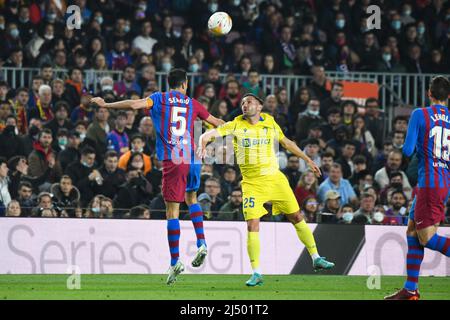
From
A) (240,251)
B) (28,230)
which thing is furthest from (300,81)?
(28,230)

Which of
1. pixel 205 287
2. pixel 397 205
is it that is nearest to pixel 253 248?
pixel 205 287

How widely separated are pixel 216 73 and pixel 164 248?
206 inches

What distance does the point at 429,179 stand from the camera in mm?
10570

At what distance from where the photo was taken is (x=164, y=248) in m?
15.5

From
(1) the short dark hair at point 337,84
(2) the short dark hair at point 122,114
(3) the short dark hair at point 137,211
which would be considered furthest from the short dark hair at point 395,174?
(3) the short dark hair at point 137,211

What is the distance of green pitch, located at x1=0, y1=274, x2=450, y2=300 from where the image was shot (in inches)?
437

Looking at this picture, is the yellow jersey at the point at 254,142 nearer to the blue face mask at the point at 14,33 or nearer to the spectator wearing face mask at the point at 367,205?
the spectator wearing face mask at the point at 367,205

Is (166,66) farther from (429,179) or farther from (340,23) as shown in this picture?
(429,179)

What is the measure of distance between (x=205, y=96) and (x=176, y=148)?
6.26m

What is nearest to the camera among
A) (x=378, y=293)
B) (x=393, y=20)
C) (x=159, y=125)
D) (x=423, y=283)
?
(x=378, y=293)

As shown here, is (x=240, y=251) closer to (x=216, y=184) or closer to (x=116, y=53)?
(x=216, y=184)

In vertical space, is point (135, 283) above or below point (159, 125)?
below

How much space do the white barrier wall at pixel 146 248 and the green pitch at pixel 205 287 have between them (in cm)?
71

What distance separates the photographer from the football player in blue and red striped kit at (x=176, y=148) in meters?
12.7
